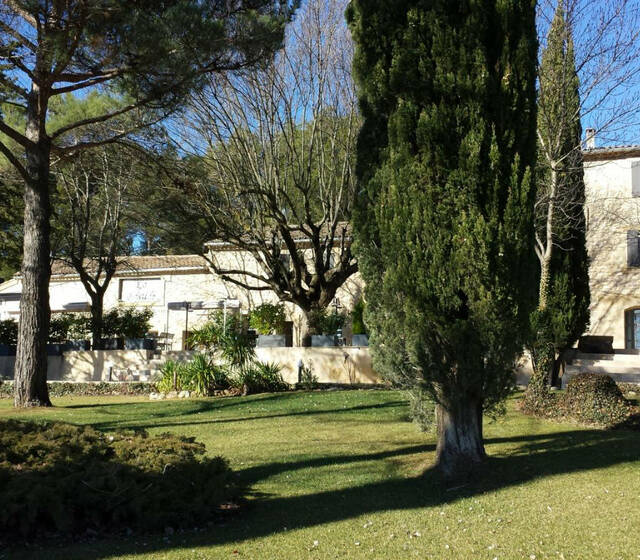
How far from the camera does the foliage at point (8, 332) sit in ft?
71.0

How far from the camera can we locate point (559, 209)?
14.8 m

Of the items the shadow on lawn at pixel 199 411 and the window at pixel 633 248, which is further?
the window at pixel 633 248

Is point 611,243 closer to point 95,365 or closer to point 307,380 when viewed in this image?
point 307,380

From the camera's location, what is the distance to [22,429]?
21.8ft

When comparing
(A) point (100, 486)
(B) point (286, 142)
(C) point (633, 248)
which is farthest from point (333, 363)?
(C) point (633, 248)

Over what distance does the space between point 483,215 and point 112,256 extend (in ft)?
58.8

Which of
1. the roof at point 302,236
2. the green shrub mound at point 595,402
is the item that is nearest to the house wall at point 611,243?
the roof at point 302,236

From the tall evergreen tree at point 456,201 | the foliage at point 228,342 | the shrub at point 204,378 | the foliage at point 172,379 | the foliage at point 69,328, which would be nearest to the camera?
the tall evergreen tree at point 456,201

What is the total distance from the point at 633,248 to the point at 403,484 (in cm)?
1890

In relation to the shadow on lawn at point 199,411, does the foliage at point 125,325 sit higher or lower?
higher

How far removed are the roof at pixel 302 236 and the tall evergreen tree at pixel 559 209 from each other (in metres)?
5.52

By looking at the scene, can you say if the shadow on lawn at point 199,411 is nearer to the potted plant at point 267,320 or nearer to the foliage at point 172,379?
the foliage at point 172,379

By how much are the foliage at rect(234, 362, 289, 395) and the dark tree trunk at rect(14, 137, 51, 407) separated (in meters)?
4.40

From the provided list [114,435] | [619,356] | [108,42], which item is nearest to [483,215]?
[114,435]
